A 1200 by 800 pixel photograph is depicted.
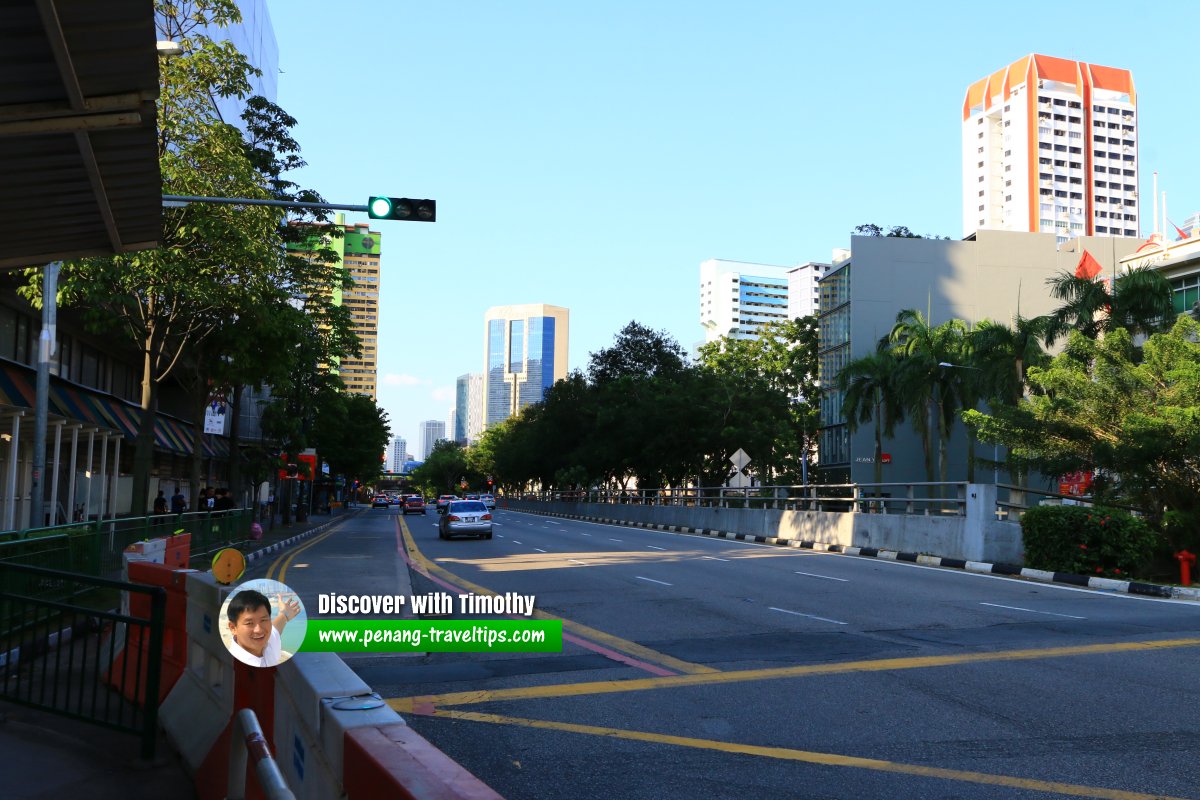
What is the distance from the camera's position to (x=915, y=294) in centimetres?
7662

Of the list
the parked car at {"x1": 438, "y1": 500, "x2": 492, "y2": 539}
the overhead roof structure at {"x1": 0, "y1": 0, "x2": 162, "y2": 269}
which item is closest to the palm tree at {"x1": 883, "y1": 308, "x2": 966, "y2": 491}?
the parked car at {"x1": 438, "y1": 500, "x2": 492, "y2": 539}

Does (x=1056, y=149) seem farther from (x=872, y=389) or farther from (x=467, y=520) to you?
(x=467, y=520)

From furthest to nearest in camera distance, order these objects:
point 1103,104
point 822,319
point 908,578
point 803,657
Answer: point 1103,104 → point 822,319 → point 908,578 → point 803,657

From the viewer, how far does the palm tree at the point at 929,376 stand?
194 ft

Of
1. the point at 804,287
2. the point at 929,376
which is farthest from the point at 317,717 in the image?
the point at 804,287

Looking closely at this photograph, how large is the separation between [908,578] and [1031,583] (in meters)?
2.27

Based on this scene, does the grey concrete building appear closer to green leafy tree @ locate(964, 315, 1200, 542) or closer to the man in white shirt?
green leafy tree @ locate(964, 315, 1200, 542)

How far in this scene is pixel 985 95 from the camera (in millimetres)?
168750

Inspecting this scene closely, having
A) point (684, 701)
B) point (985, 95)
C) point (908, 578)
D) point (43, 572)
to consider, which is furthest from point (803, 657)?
point (985, 95)

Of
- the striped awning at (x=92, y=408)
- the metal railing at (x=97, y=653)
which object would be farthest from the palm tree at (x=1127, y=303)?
the metal railing at (x=97, y=653)

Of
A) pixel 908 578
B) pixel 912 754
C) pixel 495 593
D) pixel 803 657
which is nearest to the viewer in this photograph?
pixel 912 754

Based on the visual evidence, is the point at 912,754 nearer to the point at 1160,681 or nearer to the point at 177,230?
the point at 1160,681

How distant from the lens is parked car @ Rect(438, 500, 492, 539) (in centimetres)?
3431

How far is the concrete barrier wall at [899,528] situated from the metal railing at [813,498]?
413 mm
